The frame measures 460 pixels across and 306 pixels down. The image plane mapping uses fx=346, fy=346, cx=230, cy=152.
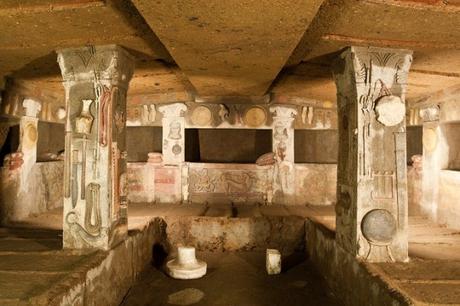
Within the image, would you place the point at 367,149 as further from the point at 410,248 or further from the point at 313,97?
the point at 313,97

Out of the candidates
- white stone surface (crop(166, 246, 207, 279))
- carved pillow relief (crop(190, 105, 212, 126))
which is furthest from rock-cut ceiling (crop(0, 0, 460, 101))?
carved pillow relief (crop(190, 105, 212, 126))

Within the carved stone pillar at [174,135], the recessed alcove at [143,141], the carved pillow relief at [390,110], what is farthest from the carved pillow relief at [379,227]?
the recessed alcove at [143,141]

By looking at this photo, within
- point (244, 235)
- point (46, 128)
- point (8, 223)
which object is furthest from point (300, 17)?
point (46, 128)

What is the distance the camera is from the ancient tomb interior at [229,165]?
2.55 meters

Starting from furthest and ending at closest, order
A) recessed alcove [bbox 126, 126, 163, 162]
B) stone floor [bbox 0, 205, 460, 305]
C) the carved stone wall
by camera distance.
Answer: recessed alcove [bbox 126, 126, 163, 162] < the carved stone wall < stone floor [bbox 0, 205, 460, 305]

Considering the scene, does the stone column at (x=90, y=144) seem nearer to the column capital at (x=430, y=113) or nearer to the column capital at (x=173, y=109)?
the column capital at (x=173, y=109)

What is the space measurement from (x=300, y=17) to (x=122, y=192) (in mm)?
2488

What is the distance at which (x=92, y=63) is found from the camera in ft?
10.9

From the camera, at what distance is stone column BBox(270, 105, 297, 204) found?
6.77 meters

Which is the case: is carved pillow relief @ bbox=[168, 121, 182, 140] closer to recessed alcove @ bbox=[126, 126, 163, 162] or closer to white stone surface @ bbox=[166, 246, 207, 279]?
recessed alcove @ bbox=[126, 126, 163, 162]

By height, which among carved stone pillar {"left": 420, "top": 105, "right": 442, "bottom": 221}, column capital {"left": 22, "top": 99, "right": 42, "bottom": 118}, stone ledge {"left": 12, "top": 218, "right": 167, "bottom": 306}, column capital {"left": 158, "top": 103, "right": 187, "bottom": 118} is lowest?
stone ledge {"left": 12, "top": 218, "right": 167, "bottom": 306}

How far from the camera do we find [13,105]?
4898 mm

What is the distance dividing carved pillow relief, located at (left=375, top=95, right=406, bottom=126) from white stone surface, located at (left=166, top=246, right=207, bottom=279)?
2799 millimetres

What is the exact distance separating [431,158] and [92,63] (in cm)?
514
